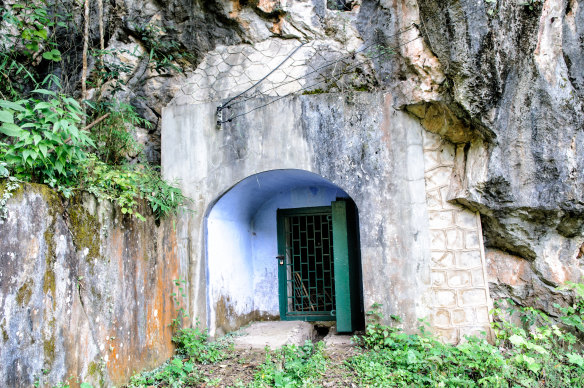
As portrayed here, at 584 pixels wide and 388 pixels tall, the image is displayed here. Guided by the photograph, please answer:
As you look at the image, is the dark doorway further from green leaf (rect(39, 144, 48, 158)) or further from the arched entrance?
green leaf (rect(39, 144, 48, 158))

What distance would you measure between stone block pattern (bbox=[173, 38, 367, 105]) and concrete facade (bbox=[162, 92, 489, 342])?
1.02ft

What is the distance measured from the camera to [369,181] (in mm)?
5078

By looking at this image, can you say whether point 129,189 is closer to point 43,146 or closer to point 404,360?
point 43,146

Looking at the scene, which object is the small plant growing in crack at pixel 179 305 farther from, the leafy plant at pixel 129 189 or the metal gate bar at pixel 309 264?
the metal gate bar at pixel 309 264

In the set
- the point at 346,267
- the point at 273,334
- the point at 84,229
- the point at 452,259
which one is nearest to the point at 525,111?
the point at 452,259

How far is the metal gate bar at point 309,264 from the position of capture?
6895 mm

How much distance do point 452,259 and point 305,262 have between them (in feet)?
9.09

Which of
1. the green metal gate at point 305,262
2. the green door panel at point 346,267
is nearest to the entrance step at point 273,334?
the green metal gate at point 305,262

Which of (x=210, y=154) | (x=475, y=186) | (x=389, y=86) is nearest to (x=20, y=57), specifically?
(x=210, y=154)

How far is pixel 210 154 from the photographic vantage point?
5.54 meters

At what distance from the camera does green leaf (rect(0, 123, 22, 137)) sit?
10.5 ft

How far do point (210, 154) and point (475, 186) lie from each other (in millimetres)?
3333

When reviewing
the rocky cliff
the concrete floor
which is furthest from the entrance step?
the rocky cliff

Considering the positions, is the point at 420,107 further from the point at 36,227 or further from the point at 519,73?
the point at 36,227
